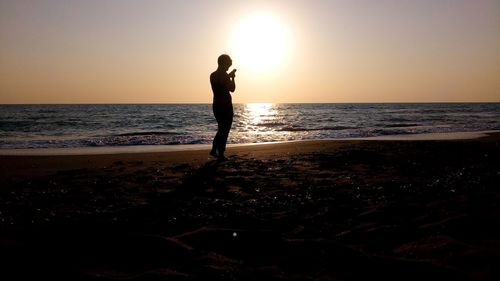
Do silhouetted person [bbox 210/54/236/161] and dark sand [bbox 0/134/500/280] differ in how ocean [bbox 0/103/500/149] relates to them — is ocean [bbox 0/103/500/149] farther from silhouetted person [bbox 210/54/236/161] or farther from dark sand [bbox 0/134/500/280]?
dark sand [bbox 0/134/500/280]

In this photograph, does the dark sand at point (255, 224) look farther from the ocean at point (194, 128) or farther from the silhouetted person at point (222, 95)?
the ocean at point (194, 128)

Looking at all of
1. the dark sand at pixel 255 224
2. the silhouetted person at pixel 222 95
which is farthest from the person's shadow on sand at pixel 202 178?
the silhouetted person at pixel 222 95

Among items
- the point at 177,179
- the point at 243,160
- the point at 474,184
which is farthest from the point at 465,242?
the point at 243,160

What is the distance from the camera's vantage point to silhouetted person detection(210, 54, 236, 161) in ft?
26.3

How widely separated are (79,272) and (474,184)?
3.98 m

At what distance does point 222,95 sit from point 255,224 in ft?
16.1

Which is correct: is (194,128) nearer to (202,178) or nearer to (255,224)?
(202,178)

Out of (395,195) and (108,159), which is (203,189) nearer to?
(395,195)

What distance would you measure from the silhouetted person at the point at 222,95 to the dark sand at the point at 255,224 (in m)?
1.81

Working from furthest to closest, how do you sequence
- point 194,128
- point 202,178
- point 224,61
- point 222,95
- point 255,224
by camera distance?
point 194,128
point 222,95
point 224,61
point 202,178
point 255,224

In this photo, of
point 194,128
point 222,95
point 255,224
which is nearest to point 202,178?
point 255,224

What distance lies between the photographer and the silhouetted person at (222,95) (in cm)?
802

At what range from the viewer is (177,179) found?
5.89 metres

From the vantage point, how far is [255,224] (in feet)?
11.7
